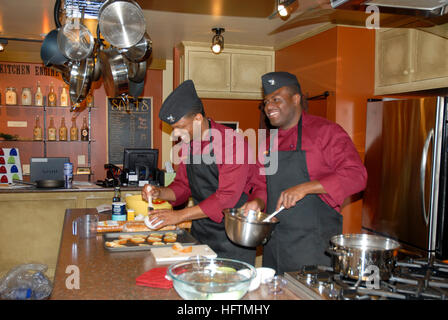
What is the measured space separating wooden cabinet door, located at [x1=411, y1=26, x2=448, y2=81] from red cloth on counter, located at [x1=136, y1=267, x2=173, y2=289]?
304 cm

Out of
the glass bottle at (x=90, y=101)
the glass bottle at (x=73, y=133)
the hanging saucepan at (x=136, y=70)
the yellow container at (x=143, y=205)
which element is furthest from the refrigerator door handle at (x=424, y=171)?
the glass bottle at (x=73, y=133)

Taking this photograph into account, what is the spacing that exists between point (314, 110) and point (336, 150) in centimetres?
270

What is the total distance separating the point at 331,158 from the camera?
6.98ft

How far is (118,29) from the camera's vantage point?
8.29ft

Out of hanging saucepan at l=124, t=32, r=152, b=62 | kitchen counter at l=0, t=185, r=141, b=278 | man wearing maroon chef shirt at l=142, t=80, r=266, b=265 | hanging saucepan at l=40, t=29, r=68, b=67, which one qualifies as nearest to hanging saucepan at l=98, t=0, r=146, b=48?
hanging saucepan at l=124, t=32, r=152, b=62

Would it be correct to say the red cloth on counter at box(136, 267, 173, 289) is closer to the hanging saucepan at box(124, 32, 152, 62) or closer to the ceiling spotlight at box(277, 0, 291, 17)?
the ceiling spotlight at box(277, 0, 291, 17)

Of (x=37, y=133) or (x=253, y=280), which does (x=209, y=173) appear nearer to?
(x=253, y=280)

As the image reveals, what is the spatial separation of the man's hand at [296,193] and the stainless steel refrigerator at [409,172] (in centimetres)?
191

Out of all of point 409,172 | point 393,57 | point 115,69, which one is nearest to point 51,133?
point 115,69

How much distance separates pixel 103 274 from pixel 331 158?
127cm

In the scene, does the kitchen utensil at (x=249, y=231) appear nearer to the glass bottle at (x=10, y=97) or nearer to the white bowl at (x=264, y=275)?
the white bowl at (x=264, y=275)

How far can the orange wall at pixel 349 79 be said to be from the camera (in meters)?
4.19

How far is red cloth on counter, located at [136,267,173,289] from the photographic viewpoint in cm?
141
